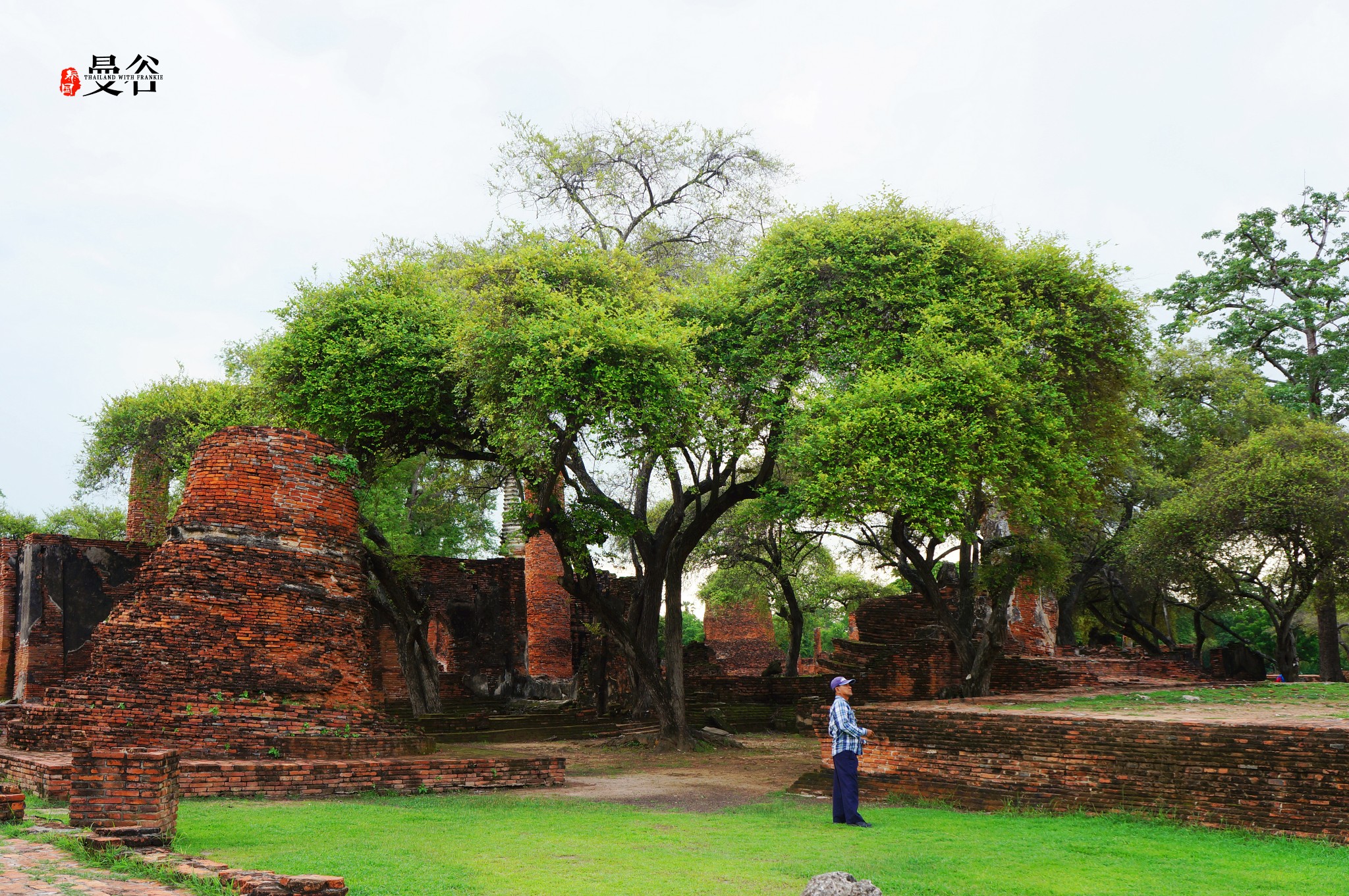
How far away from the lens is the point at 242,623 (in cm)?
1038

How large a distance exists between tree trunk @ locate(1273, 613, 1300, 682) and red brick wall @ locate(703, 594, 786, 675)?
15293mm

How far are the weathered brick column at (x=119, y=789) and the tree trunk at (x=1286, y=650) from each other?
64.1 ft

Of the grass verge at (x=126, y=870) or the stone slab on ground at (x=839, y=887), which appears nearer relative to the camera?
the stone slab on ground at (x=839, y=887)

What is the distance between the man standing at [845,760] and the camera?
8.22 meters

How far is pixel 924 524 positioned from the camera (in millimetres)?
12070

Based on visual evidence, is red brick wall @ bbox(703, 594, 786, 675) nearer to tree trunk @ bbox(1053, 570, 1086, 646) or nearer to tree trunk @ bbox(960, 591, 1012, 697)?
tree trunk @ bbox(1053, 570, 1086, 646)

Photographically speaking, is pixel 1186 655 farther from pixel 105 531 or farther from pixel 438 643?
pixel 105 531

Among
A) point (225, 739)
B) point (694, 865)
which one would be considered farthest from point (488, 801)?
point (694, 865)

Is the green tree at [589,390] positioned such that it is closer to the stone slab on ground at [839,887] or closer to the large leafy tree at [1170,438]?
the stone slab on ground at [839,887]

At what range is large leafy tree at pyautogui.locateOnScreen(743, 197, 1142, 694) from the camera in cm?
1122

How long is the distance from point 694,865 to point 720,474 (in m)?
9.10

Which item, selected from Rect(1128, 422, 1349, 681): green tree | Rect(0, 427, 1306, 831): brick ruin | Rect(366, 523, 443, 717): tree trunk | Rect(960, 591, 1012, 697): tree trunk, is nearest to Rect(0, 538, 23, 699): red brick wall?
Rect(0, 427, 1306, 831): brick ruin

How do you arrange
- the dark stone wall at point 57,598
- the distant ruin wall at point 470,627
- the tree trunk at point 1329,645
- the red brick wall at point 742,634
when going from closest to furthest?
the dark stone wall at point 57,598
the tree trunk at point 1329,645
the distant ruin wall at point 470,627
the red brick wall at point 742,634

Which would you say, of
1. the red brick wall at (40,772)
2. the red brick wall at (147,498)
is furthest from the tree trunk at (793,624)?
the red brick wall at (40,772)
